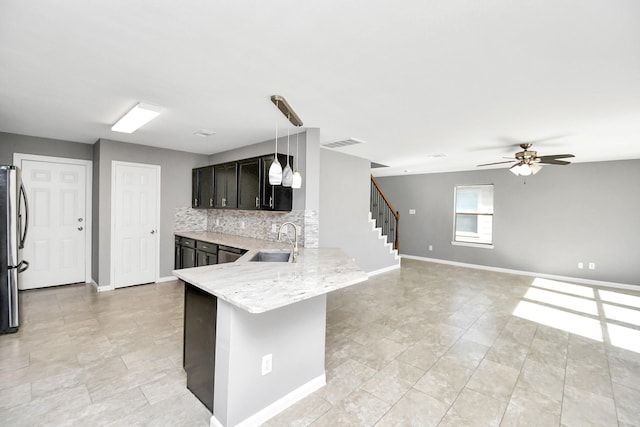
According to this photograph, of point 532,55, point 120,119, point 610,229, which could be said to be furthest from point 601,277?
point 120,119

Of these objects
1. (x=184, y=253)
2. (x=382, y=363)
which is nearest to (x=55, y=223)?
(x=184, y=253)

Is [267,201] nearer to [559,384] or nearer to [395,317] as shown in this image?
[395,317]

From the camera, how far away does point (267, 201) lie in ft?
13.1

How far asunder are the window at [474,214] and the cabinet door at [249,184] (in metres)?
5.59

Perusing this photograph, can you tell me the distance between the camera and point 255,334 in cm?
185

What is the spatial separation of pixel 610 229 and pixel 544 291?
1.99 metres

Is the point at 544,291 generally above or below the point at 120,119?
below

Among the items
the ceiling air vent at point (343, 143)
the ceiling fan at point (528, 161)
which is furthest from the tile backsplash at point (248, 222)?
the ceiling fan at point (528, 161)

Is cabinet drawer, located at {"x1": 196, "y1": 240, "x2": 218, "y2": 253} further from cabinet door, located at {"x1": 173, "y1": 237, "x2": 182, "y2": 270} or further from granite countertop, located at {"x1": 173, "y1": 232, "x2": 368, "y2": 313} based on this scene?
granite countertop, located at {"x1": 173, "y1": 232, "x2": 368, "y2": 313}

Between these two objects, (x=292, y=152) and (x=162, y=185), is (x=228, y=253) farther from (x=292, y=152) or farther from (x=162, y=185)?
(x=162, y=185)

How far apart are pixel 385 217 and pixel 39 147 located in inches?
268

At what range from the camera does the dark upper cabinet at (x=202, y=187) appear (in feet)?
16.8

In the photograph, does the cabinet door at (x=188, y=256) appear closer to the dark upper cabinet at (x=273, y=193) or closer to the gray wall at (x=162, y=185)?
the gray wall at (x=162, y=185)

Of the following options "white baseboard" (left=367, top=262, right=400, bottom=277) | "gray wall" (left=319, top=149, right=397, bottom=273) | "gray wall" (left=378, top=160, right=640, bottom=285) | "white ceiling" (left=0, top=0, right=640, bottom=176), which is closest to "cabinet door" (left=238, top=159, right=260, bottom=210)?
"white ceiling" (left=0, top=0, right=640, bottom=176)
